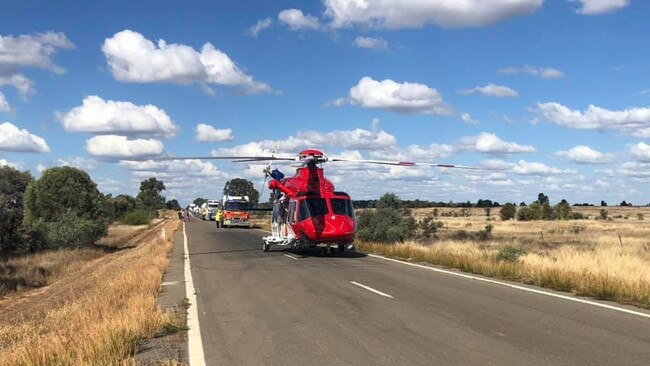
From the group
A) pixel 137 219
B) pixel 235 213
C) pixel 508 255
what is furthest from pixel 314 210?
pixel 137 219

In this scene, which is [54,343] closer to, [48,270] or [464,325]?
[464,325]

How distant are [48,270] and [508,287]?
2783 cm

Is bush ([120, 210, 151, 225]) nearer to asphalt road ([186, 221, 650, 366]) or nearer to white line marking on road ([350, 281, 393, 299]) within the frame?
asphalt road ([186, 221, 650, 366])

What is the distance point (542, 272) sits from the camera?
573 inches

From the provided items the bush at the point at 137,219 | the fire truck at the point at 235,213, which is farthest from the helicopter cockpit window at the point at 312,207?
the bush at the point at 137,219

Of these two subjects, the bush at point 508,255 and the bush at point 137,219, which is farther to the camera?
the bush at point 137,219

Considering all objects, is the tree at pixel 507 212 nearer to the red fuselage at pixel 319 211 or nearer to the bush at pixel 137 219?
the bush at pixel 137 219

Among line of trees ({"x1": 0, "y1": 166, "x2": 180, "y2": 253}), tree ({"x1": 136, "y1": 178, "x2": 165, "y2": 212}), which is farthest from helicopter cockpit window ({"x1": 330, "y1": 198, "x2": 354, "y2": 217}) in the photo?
tree ({"x1": 136, "y1": 178, "x2": 165, "y2": 212})

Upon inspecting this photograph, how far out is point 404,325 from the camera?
925 cm

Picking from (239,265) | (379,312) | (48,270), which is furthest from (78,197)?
(379,312)

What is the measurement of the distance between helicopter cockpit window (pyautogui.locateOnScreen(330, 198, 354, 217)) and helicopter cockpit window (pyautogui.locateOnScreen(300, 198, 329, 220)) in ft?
1.09

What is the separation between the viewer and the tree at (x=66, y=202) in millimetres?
50872

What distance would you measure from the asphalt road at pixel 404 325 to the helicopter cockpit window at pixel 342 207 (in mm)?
7280

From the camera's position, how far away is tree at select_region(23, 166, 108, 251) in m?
50.9
